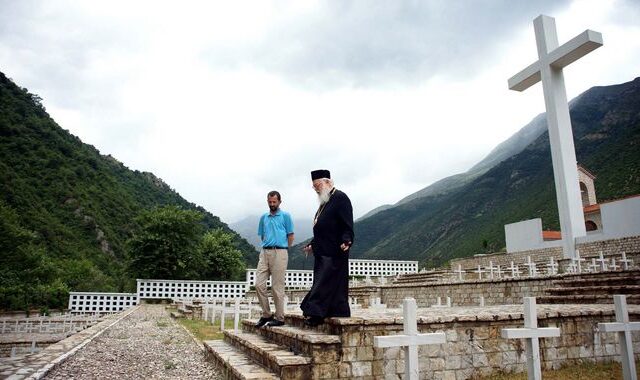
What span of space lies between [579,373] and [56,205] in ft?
160

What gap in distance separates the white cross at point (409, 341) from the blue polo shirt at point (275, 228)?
8.48 feet

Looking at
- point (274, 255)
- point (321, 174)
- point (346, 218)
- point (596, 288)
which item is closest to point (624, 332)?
point (346, 218)

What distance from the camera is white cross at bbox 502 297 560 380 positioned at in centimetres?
341

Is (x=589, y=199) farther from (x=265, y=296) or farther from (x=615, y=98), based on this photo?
(x=615, y=98)

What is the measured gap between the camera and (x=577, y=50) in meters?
15.8

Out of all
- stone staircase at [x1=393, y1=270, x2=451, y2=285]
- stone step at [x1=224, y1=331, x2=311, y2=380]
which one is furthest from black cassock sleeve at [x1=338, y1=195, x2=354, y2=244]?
stone staircase at [x1=393, y1=270, x2=451, y2=285]

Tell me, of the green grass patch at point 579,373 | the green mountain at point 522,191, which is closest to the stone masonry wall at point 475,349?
the green grass patch at point 579,373

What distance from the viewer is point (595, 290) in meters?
8.67

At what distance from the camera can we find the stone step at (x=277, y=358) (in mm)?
3879

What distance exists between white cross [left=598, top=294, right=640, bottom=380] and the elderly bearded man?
252cm

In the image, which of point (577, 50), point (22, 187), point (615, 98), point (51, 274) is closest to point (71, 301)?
point (51, 274)

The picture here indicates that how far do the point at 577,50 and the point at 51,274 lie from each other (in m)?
33.8

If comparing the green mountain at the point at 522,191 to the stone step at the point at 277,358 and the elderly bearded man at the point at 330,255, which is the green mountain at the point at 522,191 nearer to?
the stone step at the point at 277,358

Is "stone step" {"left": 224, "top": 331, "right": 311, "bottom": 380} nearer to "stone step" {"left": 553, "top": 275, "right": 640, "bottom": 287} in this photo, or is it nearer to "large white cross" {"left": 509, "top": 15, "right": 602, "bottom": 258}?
"stone step" {"left": 553, "top": 275, "right": 640, "bottom": 287}
